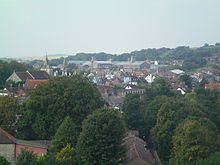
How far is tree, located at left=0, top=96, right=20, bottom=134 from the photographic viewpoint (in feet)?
98.8

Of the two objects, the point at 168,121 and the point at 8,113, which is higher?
the point at 8,113

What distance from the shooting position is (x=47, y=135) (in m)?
29.6

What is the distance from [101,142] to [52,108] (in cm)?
751

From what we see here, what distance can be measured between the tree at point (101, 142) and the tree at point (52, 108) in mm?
5236

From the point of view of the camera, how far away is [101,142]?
76.8 feet

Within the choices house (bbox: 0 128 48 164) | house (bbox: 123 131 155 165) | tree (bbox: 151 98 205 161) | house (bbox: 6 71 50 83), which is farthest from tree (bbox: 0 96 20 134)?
house (bbox: 6 71 50 83)

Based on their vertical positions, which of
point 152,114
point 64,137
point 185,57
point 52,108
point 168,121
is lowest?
point 185,57

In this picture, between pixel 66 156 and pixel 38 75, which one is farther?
pixel 38 75

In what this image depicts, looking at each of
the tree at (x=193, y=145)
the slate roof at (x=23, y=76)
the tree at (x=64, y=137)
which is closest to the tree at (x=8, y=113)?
the tree at (x=64, y=137)

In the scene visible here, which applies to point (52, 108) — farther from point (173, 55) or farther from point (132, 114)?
point (173, 55)

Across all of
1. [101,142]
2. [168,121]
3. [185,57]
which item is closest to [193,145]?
[101,142]

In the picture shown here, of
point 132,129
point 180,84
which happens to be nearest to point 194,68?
point 180,84

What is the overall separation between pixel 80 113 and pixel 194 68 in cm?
10530

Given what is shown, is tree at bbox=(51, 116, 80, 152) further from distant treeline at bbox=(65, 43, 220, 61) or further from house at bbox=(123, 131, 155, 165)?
distant treeline at bbox=(65, 43, 220, 61)
